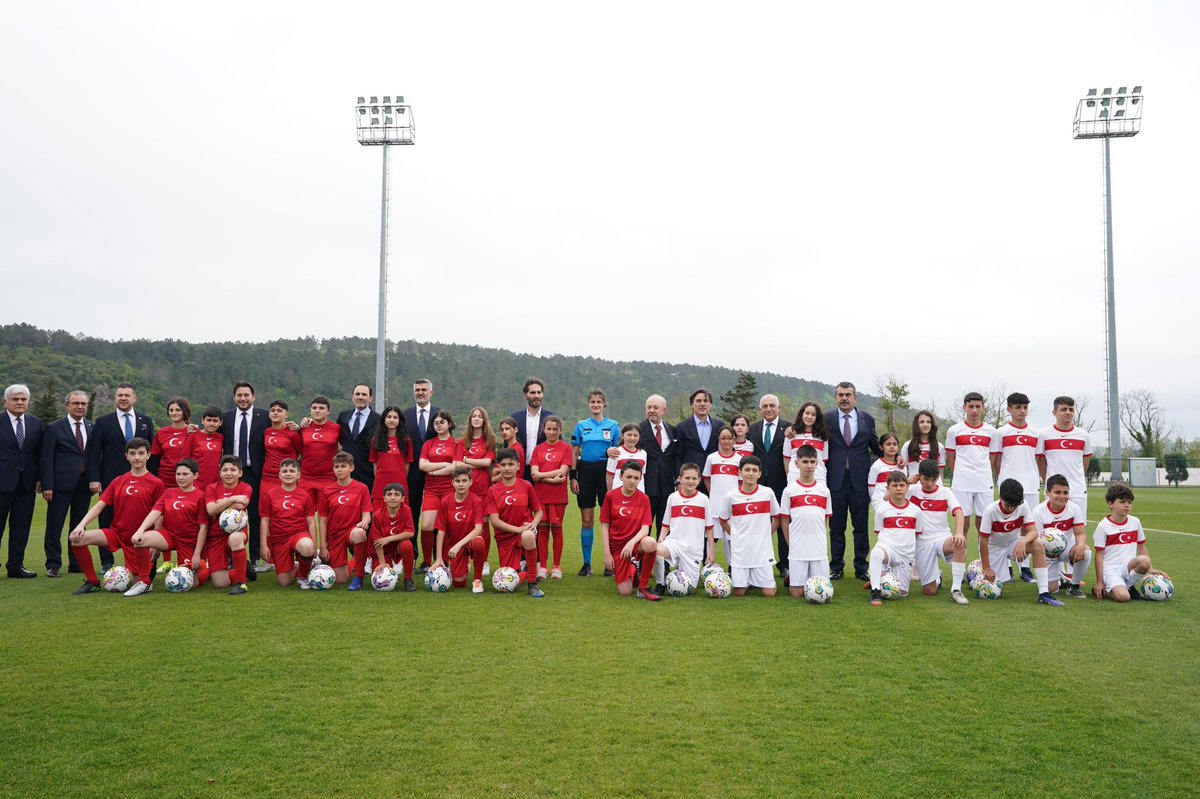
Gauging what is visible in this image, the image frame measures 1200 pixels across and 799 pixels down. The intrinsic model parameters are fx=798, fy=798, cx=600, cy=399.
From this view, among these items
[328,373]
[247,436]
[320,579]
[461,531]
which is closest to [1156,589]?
[461,531]

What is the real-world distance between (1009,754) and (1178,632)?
10.4 feet

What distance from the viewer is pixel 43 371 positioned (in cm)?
5472

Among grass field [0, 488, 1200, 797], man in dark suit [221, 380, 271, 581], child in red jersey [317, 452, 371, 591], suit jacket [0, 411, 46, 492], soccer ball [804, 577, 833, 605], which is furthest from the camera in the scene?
man in dark suit [221, 380, 271, 581]

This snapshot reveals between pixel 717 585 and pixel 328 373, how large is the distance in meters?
73.3

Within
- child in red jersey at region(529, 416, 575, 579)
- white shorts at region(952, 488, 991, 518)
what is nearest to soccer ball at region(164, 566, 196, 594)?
child in red jersey at region(529, 416, 575, 579)

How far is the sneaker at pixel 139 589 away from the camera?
705 cm

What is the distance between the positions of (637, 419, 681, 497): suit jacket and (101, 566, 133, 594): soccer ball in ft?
16.3

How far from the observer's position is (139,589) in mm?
7094

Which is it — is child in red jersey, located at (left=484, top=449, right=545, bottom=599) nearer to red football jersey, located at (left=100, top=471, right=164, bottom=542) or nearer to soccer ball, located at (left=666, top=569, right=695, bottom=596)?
soccer ball, located at (left=666, top=569, right=695, bottom=596)

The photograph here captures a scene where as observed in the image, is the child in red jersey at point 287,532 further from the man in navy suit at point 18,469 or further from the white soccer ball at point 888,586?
the white soccer ball at point 888,586

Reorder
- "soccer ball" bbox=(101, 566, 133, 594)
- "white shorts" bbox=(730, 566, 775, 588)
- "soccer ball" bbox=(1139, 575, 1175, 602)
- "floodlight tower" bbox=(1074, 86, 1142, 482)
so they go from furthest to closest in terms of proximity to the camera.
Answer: "floodlight tower" bbox=(1074, 86, 1142, 482)
"white shorts" bbox=(730, 566, 775, 588)
"soccer ball" bbox=(101, 566, 133, 594)
"soccer ball" bbox=(1139, 575, 1175, 602)

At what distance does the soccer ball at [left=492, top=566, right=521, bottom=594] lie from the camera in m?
7.24

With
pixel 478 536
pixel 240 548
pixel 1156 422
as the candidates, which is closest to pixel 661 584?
pixel 478 536

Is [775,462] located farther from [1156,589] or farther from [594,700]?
[594,700]
